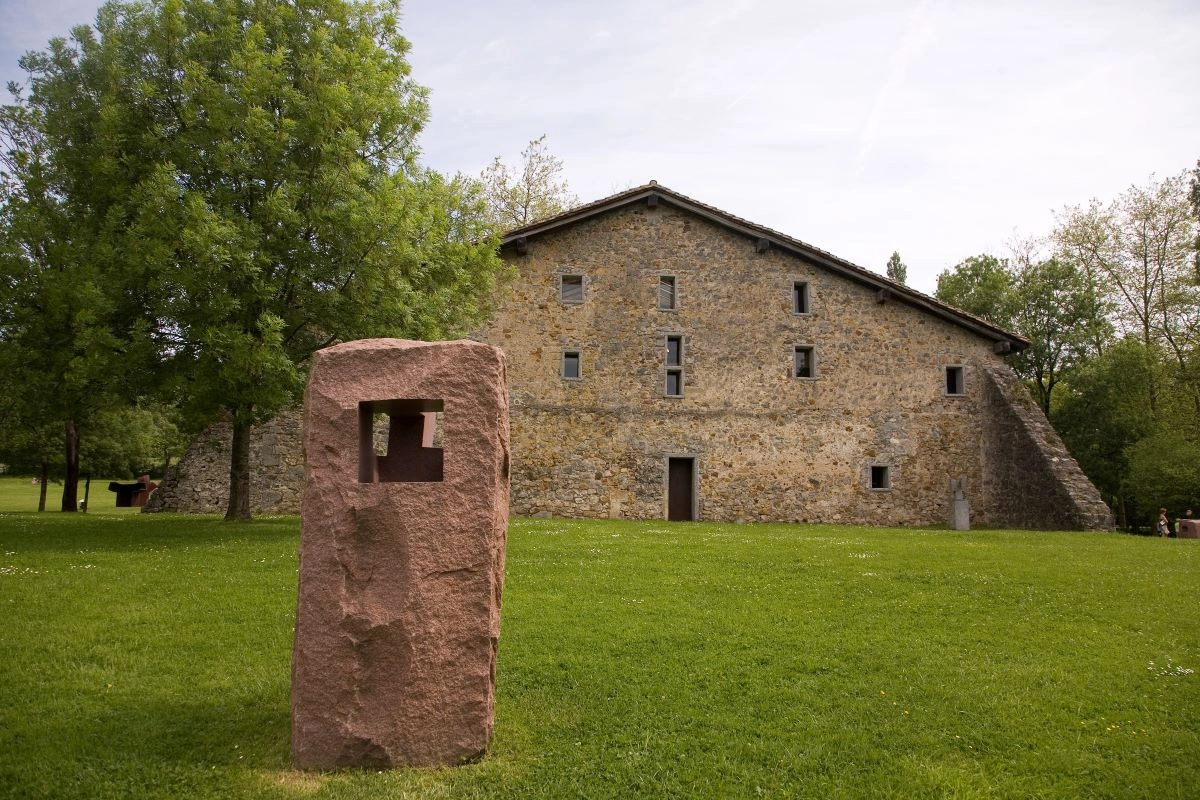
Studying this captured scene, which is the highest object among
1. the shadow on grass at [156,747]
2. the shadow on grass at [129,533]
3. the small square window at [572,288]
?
the small square window at [572,288]

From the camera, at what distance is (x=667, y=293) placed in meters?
23.8

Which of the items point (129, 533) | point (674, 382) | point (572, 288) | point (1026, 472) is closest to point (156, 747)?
point (129, 533)

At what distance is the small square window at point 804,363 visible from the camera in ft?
78.4

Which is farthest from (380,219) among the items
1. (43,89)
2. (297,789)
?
(297,789)

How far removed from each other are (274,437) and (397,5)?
1192cm

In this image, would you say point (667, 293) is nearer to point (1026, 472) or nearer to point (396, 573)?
point (1026, 472)

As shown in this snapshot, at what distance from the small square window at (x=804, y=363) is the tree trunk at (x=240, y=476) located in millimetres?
15784

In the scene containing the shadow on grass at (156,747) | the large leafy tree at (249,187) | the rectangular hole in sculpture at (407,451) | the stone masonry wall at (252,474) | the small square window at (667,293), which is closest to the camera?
the shadow on grass at (156,747)

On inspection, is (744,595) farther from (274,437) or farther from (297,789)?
(274,437)

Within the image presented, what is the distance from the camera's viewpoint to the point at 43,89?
1459cm

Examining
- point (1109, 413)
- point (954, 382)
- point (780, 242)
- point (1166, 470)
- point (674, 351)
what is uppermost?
point (780, 242)

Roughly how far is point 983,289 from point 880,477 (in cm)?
2037

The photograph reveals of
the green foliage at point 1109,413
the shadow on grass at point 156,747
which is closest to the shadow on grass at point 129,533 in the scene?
the shadow on grass at point 156,747

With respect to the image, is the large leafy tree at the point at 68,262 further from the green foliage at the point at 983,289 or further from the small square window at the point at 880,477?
the green foliage at the point at 983,289
